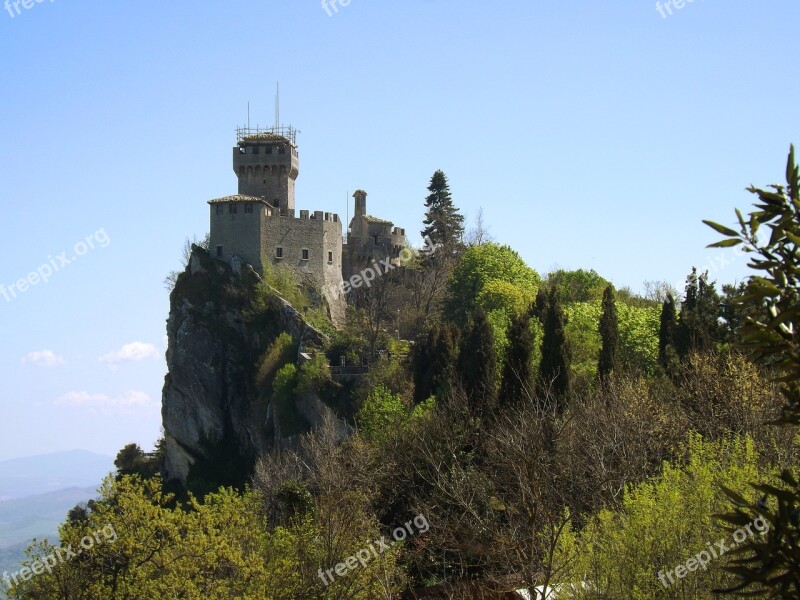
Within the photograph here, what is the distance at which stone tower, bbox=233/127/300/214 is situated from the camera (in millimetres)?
75312

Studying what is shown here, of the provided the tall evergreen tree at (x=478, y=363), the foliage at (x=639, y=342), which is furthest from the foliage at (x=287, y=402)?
the foliage at (x=639, y=342)

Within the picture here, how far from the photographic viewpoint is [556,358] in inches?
1700

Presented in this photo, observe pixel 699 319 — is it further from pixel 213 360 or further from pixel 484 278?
pixel 213 360

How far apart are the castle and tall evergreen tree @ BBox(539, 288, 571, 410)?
28220mm

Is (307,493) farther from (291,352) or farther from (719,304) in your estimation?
(291,352)

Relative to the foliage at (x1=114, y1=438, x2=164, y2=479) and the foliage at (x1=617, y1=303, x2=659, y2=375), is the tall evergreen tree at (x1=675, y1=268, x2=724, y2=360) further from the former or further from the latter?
the foliage at (x1=114, y1=438, x2=164, y2=479)

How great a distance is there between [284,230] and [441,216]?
19.4 metres

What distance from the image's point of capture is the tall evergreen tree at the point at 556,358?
4206cm

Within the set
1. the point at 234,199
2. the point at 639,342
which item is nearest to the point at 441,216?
the point at 234,199

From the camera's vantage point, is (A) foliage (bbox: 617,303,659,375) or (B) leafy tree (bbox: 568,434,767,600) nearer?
(B) leafy tree (bbox: 568,434,767,600)

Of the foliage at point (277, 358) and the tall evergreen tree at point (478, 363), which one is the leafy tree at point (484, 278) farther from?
the tall evergreen tree at point (478, 363)

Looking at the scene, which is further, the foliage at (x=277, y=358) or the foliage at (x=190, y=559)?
the foliage at (x=277, y=358)

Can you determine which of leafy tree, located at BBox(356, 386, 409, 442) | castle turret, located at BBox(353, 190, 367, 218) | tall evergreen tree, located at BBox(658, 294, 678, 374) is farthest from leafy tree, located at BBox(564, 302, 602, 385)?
castle turret, located at BBox(353, 190, 367, 218)

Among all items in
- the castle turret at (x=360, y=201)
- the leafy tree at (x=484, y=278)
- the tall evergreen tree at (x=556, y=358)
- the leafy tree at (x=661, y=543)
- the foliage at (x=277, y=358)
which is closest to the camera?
the leafy tree at (x=661, y=543)
